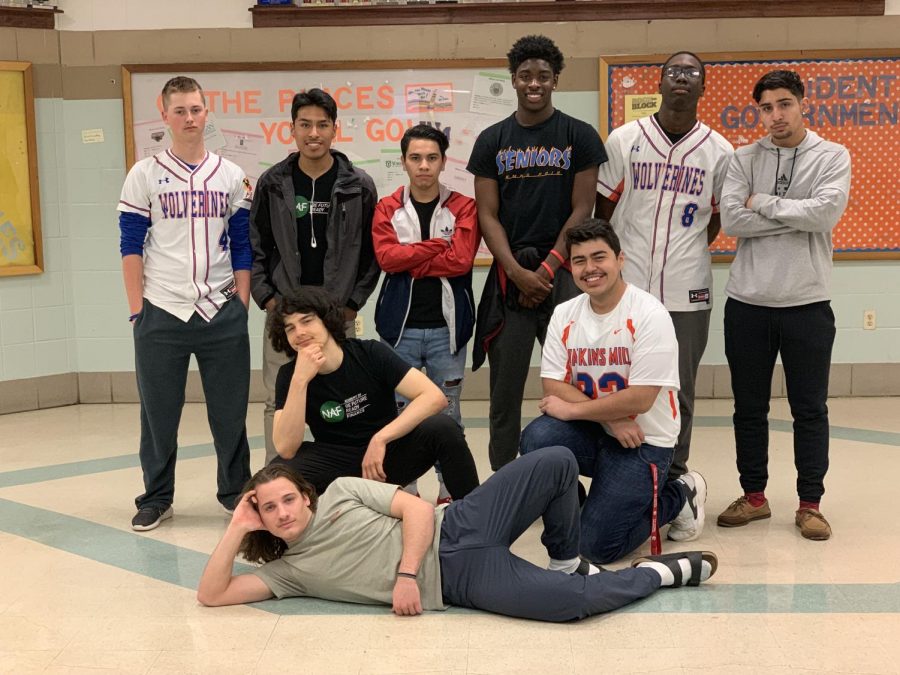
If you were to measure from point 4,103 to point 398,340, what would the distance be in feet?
10.7

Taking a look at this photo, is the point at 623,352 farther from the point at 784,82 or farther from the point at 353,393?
the point at 784,82

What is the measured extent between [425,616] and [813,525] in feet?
5.00

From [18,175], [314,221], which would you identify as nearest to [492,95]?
[314,221]

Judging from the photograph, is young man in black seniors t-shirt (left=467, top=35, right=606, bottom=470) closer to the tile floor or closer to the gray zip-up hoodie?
the gray zip-up hoodie

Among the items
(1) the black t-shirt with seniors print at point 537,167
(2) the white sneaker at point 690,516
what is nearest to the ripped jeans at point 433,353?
(1) the black t-shirt with seniors print at point 537,167

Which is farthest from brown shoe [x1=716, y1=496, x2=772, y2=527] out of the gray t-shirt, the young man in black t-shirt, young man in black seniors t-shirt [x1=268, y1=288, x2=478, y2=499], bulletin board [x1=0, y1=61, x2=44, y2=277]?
bulletin board [x1=0, y1=61, x2=44, y2=277]

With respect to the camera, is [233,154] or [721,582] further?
[233,154]

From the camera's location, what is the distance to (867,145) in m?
6.12

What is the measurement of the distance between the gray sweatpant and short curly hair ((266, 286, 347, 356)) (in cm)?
79

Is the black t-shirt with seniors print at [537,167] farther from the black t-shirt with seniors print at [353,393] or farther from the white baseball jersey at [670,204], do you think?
the black t-shirt with seniors print at [353,393]

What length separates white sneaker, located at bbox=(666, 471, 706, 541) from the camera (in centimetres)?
380

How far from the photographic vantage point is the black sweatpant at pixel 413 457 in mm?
3615

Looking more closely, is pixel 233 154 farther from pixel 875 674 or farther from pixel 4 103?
pixel 875 674

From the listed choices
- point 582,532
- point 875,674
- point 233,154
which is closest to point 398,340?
point 582,532
